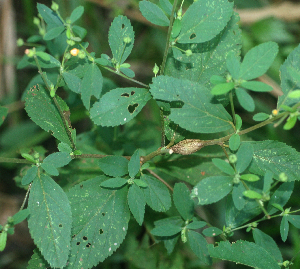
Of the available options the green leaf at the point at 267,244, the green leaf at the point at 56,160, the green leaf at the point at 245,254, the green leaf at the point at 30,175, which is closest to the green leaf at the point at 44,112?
the green leaf at the point at 56,160

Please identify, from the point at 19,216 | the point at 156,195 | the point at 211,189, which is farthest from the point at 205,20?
the point at 19,216

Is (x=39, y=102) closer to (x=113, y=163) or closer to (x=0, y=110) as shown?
(x=0, y=110)

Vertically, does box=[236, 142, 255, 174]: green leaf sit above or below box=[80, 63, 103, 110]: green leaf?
below

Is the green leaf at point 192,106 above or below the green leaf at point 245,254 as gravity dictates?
above

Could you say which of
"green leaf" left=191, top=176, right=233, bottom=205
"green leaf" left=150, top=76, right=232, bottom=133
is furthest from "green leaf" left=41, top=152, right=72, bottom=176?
"green leaf" left=191, top=176, right=233, bottom=205

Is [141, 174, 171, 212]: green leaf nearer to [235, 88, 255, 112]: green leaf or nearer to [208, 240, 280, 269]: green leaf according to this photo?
[208, 240, 280, 269]: green leaf

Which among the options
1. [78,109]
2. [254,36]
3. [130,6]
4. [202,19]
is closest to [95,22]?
[130,6]

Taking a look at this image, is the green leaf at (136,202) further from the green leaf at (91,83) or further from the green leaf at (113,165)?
the green leaf at (91,83)
